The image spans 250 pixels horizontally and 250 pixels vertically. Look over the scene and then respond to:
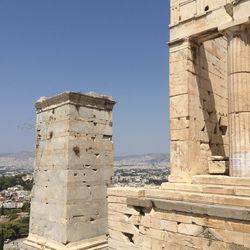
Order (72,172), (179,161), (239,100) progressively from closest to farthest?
(239,100) → (179,161) → (72,172)

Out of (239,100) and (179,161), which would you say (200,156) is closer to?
(179,161)

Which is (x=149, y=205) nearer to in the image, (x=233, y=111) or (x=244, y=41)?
(x=233, y=111)

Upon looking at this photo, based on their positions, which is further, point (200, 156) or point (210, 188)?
point (200, 156)

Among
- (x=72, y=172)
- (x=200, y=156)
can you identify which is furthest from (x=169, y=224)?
(x=72, y=172)

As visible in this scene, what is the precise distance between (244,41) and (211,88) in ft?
7.10

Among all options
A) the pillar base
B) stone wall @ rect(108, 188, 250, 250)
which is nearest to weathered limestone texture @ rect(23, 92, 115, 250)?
the pillar base

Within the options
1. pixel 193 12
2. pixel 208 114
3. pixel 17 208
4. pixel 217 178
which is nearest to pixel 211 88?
pixel 208 114

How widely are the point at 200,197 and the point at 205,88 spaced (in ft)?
11.5

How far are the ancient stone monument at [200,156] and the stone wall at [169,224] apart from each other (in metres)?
0.02

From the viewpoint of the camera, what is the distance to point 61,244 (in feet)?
32.6

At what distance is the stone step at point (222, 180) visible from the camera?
7175mm

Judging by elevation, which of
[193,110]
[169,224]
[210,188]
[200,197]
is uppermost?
[193,110]

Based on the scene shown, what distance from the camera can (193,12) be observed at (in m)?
9.12

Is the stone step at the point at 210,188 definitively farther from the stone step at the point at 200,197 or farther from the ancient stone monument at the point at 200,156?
the stone step at the point at 200,197
